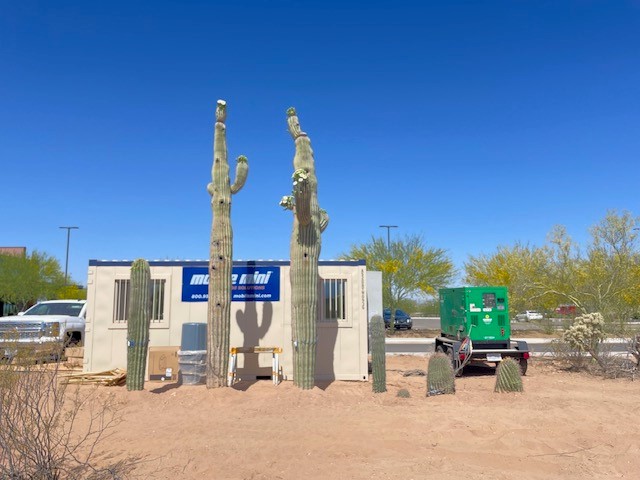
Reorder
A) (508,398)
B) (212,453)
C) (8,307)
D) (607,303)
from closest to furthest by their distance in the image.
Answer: (212,453) → (508,398) → (607,303) → (8,307)

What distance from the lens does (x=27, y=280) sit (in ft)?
106

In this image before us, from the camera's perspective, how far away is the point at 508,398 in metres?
9.05

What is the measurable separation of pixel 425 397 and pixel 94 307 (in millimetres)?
7880

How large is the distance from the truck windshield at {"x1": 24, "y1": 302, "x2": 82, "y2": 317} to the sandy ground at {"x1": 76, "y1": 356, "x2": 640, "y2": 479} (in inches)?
228

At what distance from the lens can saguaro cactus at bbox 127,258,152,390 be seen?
949 cm

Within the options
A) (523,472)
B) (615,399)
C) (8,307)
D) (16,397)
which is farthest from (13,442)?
(8,307)

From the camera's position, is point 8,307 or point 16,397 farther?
point 8,307

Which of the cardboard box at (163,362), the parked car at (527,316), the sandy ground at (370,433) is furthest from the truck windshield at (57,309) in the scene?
the parked car at (527,316)

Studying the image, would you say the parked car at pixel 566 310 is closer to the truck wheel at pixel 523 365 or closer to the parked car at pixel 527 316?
the parked car at pixel 527 316

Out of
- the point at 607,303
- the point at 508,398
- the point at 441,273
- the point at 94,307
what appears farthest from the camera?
the point at 441,273

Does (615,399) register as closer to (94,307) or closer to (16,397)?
(16,397)

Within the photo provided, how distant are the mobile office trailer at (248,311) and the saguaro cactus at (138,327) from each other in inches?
69.4

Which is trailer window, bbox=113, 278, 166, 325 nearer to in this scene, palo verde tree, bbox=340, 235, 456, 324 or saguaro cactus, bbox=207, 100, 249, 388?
saguaro cactus, bbox=207, 100, 249, 388

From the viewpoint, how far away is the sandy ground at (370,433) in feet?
17.4
